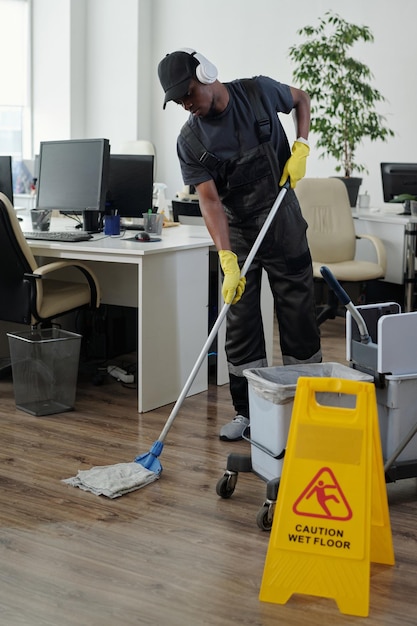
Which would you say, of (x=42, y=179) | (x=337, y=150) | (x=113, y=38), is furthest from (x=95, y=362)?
(x=113, y=38)

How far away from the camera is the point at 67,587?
6.69 ft

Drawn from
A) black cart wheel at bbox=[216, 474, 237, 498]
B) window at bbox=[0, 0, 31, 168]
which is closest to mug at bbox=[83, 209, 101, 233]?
black cart wheel at bbox=[216, 474, 237, 498]

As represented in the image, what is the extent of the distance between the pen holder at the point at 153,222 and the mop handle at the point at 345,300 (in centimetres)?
153

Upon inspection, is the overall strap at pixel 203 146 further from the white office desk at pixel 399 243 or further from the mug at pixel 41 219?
the white office desk at pixel 399 243

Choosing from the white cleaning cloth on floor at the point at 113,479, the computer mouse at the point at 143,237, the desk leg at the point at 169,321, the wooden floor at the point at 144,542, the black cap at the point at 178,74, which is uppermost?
the black cap at the point at 178,74

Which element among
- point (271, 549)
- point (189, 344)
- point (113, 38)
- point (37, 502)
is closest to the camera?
point (271, 549)

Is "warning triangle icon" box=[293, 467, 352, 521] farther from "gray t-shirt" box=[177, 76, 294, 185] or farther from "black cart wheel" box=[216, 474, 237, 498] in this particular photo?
"gray t-shirt" box=[177, 76, 294, 185]

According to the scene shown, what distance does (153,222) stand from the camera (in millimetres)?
3953

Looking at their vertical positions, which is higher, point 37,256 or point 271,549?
point 37,256

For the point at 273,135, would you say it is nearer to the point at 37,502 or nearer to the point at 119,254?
the point at 119,254

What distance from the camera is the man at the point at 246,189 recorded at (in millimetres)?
2814

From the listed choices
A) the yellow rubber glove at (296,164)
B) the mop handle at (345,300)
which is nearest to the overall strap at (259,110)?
the yellow rubber glove at (296,164)

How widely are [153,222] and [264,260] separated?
3.41 feet

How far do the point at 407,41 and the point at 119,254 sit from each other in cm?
415
